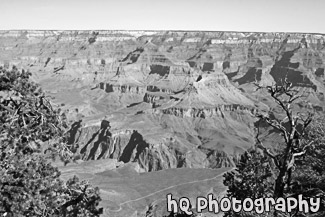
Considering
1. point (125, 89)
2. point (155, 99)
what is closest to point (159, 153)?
point (155, 99)

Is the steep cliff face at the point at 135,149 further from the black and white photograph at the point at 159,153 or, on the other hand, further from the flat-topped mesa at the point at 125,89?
the flat-topped mesa at the point at 125,89

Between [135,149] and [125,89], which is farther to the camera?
[125,89]

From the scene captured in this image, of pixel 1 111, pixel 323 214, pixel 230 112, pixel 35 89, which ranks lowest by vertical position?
pixel 323 214

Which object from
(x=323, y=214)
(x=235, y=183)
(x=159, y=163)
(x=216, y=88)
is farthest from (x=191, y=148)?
(x=323, y=214)

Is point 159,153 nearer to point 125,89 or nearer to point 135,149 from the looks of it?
point 135,149

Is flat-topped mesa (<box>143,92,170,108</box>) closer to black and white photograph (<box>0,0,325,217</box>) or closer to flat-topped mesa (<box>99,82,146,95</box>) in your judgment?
black and white photograph (<box>0,0,325,217</box>)

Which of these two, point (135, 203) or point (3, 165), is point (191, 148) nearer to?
point (135, 203)

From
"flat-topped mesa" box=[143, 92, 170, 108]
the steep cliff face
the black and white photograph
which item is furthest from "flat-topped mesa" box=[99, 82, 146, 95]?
the steep cliff face

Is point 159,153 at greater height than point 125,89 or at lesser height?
lesser

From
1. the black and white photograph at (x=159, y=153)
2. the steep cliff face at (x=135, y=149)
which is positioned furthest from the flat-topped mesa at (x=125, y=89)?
the steep cliff face at (x=135, y=149)

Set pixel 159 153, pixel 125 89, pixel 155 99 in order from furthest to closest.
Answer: pixel 125 89 < pixel 155 99 < pixel 159 153

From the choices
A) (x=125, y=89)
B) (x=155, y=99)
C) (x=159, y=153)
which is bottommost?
(x=159, y=153)
